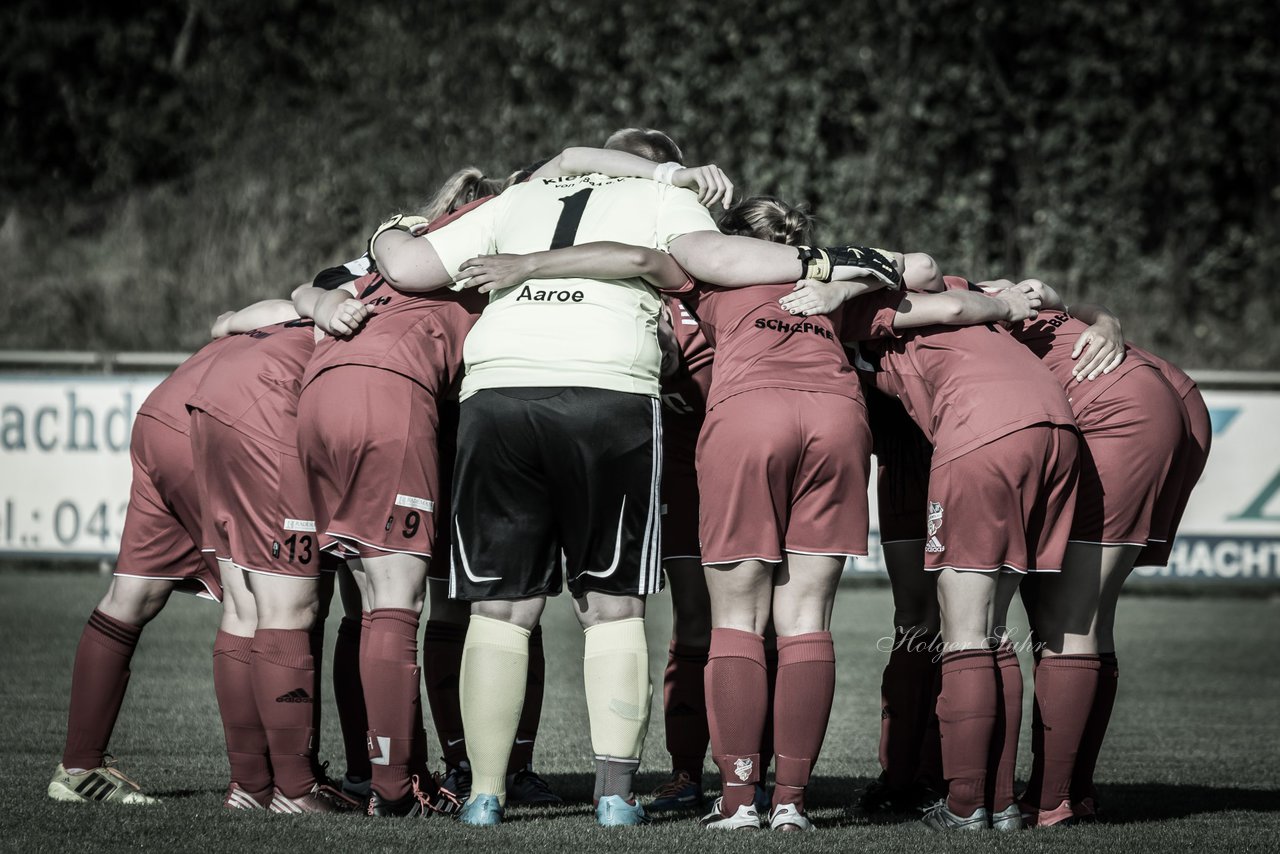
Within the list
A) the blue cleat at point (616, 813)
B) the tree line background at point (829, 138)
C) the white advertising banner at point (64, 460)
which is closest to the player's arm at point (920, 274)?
the blue cleat at point (616, 813)

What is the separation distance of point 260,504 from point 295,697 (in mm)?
633

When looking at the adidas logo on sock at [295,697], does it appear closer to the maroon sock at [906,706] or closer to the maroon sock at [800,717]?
the maroon sock at [800,717]

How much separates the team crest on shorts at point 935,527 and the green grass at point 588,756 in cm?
86

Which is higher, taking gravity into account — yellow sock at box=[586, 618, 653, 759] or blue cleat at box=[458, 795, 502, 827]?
yellow sock at box=[586, 618, 653, 759]

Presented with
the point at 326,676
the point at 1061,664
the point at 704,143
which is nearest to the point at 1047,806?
the point at 1061,664

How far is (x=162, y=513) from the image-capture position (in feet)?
16.8

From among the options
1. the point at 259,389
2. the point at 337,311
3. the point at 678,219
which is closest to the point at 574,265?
the point at 678,219

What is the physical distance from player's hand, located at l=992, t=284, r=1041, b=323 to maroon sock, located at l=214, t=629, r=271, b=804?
108 inches

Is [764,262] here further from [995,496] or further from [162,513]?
[162,513]

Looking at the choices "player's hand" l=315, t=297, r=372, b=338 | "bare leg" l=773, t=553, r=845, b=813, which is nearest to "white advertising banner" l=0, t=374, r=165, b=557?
"player's hand" l=315, t=297, r=372, b=338

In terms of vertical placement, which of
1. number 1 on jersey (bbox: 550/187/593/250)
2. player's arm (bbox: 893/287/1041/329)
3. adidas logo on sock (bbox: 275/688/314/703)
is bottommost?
adidas logo on sock (bbox: 275/688/314/703)

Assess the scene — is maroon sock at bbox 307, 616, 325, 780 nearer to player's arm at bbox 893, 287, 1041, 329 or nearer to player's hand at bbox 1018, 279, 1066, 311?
player's arm at bbox 893, 287, 1041, 329

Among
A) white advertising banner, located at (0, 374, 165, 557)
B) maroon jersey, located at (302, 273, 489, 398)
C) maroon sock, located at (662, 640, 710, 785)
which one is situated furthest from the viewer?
white advertising banner, located at (0, 374, 165, 557)

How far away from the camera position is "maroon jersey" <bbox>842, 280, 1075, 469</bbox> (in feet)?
15.2
